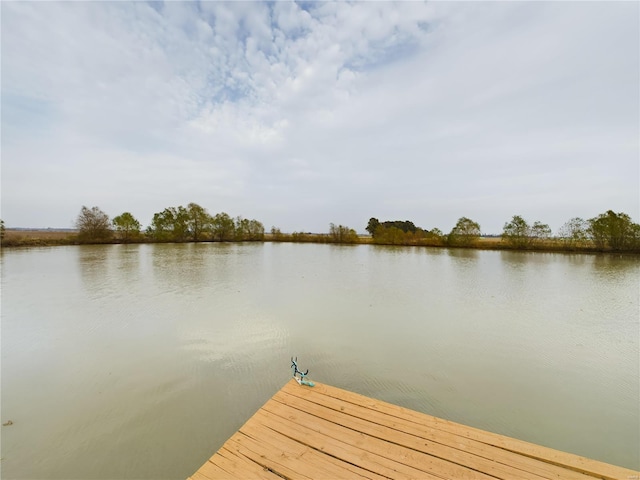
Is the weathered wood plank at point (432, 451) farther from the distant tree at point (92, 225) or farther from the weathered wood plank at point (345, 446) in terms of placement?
the distant tree at point (92, 225)

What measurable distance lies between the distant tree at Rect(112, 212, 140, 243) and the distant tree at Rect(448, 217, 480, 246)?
41.3 meters

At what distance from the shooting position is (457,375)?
3775mm

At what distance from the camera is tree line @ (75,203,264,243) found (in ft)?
102

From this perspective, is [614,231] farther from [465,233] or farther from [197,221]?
[197,221]

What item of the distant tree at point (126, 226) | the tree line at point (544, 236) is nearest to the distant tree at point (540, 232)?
the tree line at point (544, 236)

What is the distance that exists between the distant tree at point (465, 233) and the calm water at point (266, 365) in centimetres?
2655

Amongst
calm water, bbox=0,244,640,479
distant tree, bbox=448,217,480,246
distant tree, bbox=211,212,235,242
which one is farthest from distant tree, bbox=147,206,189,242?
distant tree, bbox=448,217,480,246

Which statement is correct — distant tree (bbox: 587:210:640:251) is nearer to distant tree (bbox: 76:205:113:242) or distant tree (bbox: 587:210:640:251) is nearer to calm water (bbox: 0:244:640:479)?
calm water (bbox: 0:244:640:479)

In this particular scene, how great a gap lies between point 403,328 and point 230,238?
41.7 metres

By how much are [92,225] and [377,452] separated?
130 feet

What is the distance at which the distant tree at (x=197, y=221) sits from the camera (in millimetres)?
39188

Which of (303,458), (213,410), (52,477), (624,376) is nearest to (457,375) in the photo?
(624,376)

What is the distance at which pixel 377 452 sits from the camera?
1.95 m

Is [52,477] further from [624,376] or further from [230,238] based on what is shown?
[230,238]
